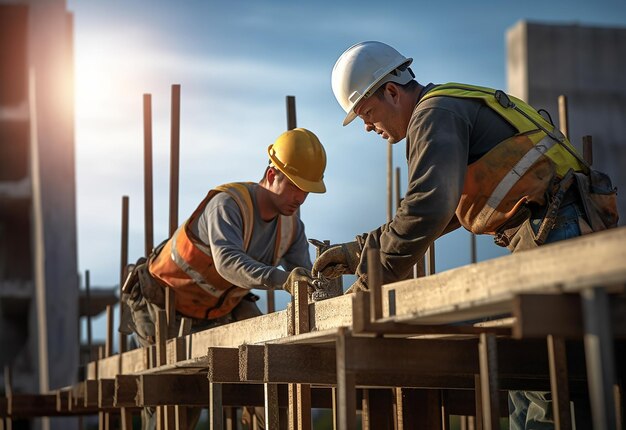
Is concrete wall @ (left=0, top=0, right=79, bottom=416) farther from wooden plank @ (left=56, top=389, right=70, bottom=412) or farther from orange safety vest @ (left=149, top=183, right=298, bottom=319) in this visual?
orange safety vest @ (left=149, top=183, right=298, bottom=319)

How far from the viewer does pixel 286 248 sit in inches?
359

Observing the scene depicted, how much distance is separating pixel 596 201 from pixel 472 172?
1.94 ft

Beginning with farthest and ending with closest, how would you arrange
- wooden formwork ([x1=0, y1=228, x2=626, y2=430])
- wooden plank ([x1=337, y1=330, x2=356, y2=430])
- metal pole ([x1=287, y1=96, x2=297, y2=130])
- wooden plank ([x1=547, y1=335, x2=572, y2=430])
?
1. metal pole ([x1=287, y1=96, x2=297, y2=130])
2. wooden plank ([x1=337, y1=330, x2=356, y2=430])
3. wooden plank ([x1=547, y1=335, x2=572, y2=430])
4. wooden formwork ([x1=0, y1=228, x2=626, y2=430])

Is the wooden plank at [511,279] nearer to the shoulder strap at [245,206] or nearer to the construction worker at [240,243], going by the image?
the construction worker at [240,243]

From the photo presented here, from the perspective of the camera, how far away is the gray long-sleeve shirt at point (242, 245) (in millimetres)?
7805

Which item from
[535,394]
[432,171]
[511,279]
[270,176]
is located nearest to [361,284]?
→ [432,171]

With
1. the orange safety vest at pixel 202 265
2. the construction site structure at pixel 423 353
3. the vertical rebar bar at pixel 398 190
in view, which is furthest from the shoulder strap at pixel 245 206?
the vertical rebar bar at pixel 398 190

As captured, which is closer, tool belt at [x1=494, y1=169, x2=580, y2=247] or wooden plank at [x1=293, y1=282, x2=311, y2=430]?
tool belt at [x1=494, y1=169, x2=580, y2=247]

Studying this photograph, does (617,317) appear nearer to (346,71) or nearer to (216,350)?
(346,71)

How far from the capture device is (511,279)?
13.1 ft

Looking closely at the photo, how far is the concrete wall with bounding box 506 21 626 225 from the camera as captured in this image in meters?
33.5

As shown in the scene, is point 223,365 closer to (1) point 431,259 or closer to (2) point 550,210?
(2) point 550,210

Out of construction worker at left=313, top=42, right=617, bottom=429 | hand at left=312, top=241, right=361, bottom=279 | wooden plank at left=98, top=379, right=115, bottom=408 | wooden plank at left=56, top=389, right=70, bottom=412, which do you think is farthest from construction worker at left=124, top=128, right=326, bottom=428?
wooden plank at left=56, top=389, right=70, bottom=412

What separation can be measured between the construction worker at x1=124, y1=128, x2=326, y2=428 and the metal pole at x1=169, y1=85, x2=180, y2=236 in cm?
106
